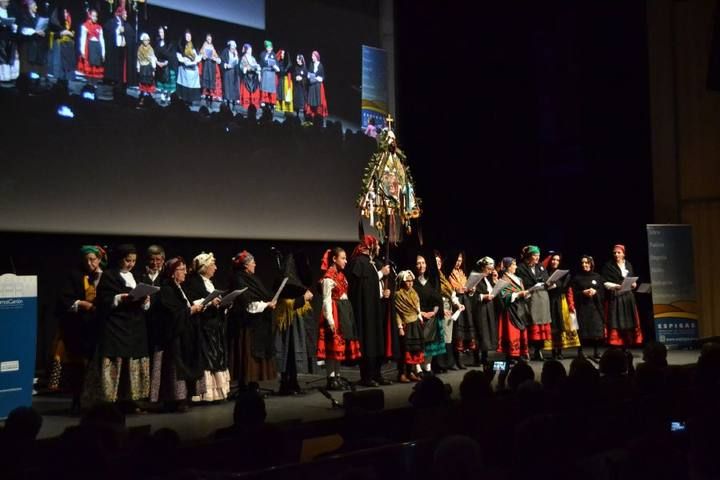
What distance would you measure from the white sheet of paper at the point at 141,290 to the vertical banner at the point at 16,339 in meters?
0.66

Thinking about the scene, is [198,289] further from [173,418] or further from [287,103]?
[287,103]

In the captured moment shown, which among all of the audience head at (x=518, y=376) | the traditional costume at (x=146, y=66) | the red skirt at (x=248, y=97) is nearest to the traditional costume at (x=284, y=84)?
the red skirt at (x=248, y=97)

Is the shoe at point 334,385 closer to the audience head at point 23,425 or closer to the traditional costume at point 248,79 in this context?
the traditional costume at point 248,79

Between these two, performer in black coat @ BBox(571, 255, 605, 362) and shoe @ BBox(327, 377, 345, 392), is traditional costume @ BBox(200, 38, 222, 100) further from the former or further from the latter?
performer in black coat @ BBox(571, 255, 605, 362)

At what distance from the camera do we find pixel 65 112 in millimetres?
6961

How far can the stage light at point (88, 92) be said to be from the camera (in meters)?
7.04

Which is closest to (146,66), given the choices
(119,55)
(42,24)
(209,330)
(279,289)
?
(119,55)

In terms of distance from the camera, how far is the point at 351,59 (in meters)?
9.38

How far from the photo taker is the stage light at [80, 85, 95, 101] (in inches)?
277

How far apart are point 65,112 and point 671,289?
23.5 feet

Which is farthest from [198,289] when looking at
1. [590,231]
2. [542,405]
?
[590,231]

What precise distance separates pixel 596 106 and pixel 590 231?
1.74 meters

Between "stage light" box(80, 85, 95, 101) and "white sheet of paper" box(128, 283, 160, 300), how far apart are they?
2.48 meters

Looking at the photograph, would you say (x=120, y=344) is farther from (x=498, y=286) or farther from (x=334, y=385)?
(x=498, y=286)
